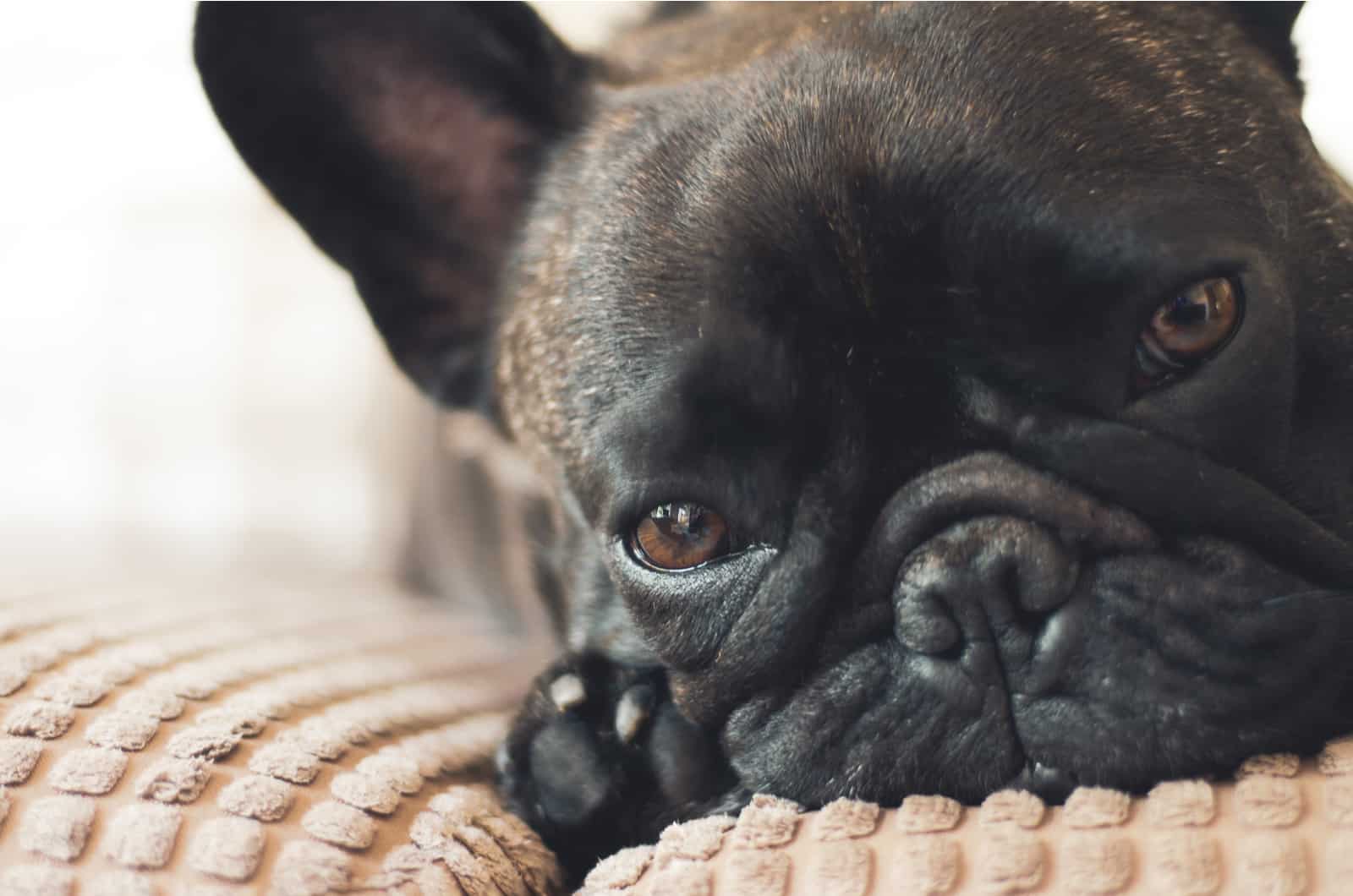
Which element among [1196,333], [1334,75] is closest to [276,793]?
→ [1196,333]

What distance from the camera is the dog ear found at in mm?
1737

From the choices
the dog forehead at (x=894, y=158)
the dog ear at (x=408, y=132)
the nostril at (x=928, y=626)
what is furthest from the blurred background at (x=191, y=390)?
the nostril at (x=928, y=626)

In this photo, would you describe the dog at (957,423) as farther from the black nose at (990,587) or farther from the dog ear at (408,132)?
the dog ear at (408,132)

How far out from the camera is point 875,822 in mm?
1084

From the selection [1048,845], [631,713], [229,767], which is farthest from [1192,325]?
[229,767]

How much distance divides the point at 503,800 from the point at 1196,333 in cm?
84

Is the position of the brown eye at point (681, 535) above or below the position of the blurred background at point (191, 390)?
above

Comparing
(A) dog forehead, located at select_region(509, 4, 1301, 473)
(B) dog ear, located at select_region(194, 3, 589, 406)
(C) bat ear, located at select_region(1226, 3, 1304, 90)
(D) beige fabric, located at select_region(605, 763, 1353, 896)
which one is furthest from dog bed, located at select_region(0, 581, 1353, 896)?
(C) bat ear, located at select_region(1226, 3, 1304, 90)

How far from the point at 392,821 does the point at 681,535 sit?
408 mm

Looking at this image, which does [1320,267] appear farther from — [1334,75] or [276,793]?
[1334,75]

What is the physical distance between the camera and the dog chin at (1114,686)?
109 cm

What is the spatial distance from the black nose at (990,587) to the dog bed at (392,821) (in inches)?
6.1

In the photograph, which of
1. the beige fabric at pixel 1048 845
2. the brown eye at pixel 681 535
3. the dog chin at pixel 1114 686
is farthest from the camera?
the brown eye at pixel 681 535

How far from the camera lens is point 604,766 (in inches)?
54.1
